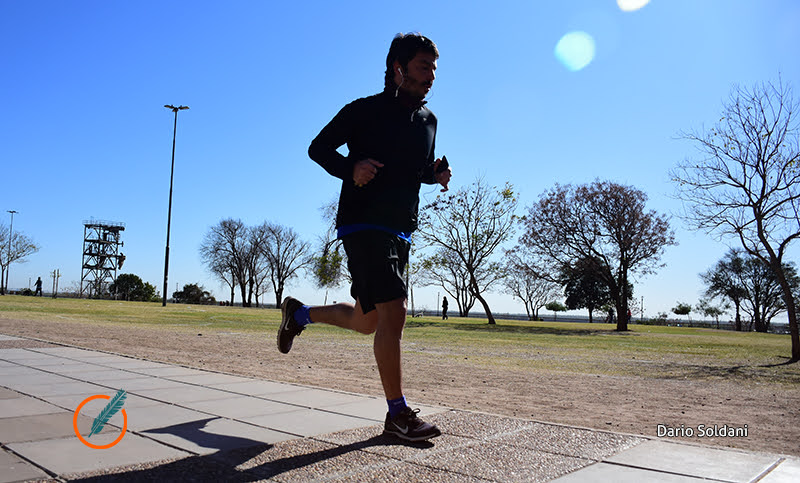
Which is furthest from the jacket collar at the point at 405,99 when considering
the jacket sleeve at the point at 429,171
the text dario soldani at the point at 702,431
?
the text dario soldani at the point at 702,431

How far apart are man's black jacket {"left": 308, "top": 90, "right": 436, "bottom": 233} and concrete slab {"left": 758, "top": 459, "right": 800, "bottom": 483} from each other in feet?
6.31

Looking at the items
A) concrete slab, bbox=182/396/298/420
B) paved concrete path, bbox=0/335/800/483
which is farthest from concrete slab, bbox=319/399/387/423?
concrete slab, bbox=182/396/298/420

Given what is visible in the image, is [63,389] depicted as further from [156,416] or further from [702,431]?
[702,431]

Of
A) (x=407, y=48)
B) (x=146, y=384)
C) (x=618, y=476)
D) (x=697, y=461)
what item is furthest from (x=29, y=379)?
(x=697, y=461)

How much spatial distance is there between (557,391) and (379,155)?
374 cm

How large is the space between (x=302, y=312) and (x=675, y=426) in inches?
107

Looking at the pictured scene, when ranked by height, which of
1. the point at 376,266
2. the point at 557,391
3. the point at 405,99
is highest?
the point at 405,99

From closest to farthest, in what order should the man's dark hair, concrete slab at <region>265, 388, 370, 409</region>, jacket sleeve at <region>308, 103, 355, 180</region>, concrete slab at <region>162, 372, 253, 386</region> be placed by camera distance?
jacket sleeve at <region>308, 103, 355, 180</region>, the man's dark hair, concrete slab at <region>265, 388, 370, 409</region>, concrete slab at <region>162, 372, 253, 386</region>

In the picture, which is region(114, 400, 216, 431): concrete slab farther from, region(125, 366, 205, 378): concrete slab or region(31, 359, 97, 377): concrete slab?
region(31, 359, 97, 377): concrete slab

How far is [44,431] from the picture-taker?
281 centimetres

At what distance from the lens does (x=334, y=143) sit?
3.09 m

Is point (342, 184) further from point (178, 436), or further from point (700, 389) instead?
point (700, 389)

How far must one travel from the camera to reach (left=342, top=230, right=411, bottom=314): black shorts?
2.90m

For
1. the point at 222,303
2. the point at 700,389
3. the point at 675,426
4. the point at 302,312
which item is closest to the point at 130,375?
the point at 302,312
